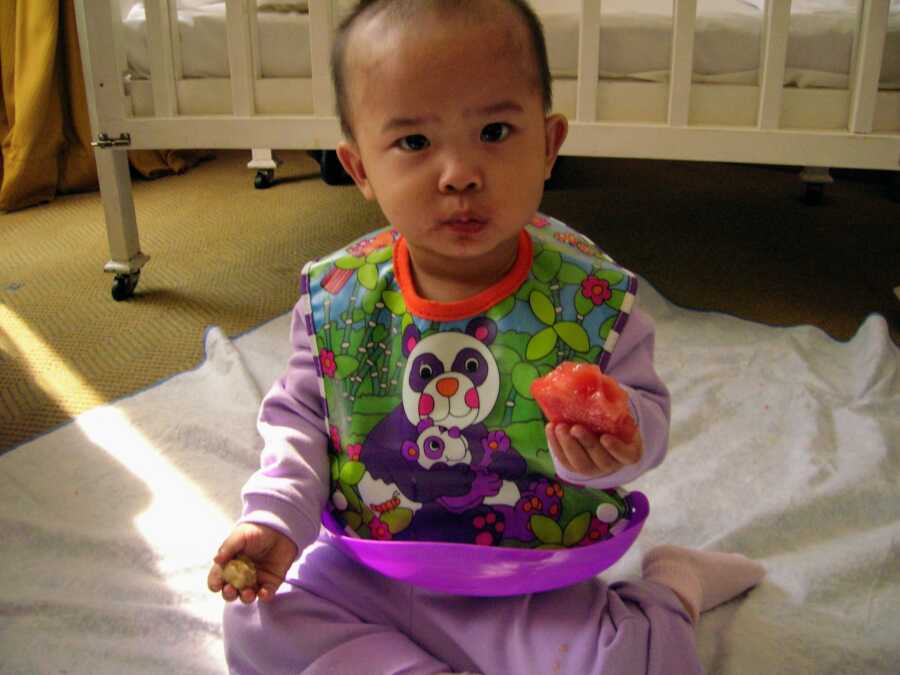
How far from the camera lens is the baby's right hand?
64 cm

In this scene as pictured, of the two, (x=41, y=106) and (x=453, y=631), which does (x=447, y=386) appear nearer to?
(x=453, y=631)

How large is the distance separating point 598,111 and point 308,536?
→ 91cm

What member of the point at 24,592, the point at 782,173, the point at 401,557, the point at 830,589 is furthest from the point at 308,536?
the point at 782,173

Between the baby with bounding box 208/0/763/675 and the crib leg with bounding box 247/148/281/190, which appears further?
the crib leg with bounding box 247/148/281/190

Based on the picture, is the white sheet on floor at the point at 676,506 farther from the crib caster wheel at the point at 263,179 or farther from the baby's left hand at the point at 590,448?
the crib caster wheel at the point at 263,179

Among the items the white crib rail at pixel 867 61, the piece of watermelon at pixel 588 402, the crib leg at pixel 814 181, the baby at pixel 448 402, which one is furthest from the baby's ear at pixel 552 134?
the crib leg at pixel 814 181

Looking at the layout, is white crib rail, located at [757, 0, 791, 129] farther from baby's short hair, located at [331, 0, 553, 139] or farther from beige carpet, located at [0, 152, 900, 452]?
baby's short hair, located at [331, 0, 553, 139]

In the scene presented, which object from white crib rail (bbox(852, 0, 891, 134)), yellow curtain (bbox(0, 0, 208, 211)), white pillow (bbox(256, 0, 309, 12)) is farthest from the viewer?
yellow curtain (bbox(0, 0, 208, 211))

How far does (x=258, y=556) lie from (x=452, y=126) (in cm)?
36

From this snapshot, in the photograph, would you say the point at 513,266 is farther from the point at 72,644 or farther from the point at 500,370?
the point at 72,644

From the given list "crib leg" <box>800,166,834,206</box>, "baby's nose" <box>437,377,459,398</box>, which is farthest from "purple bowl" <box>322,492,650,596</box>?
"crib leg" <box>800,166,834,206</box>

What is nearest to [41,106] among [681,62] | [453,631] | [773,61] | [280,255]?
[280,255]

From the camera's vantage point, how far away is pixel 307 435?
77 centimetres

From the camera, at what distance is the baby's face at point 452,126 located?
0.65 meters
